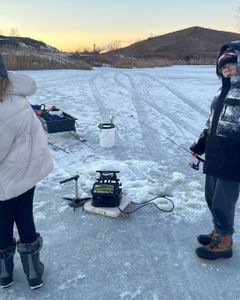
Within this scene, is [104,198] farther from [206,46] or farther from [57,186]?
[206,46]

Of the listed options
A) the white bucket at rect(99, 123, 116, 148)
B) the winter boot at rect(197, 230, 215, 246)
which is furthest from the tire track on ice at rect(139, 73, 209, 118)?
the winter boot at rect(197, 230, 215, 246)

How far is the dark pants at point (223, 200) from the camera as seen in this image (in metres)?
2.61

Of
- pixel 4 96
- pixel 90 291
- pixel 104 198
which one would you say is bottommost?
pixel 90 291

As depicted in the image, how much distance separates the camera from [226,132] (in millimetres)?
2473

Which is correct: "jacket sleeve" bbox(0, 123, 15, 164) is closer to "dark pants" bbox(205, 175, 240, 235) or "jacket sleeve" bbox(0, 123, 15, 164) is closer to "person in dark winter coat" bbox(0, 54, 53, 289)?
"person in dark winter coat" bbox(0, 54, 53, 289)

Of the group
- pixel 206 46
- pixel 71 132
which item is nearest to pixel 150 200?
pixel 71 132

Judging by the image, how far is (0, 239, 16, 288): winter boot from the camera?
2375 millimetres

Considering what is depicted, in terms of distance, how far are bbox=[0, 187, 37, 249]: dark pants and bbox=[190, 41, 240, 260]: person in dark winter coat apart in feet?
4.53

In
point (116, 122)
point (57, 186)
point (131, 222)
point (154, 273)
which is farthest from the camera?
point (116, 122)

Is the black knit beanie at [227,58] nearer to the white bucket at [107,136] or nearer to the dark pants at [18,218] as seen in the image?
the dark pants at [18,218]

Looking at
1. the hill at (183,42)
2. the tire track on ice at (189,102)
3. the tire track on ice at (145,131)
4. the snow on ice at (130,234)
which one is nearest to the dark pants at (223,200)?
the snow on ice at (130,234)

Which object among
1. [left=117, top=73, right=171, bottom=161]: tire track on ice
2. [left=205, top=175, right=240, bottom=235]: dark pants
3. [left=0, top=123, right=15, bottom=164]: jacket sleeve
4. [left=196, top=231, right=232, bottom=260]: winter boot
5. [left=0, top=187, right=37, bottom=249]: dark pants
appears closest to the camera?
[left=0, top=123, right=15, bottom=164]: jacket sleeve

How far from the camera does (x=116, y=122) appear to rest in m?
7.30

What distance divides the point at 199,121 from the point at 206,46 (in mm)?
63783
